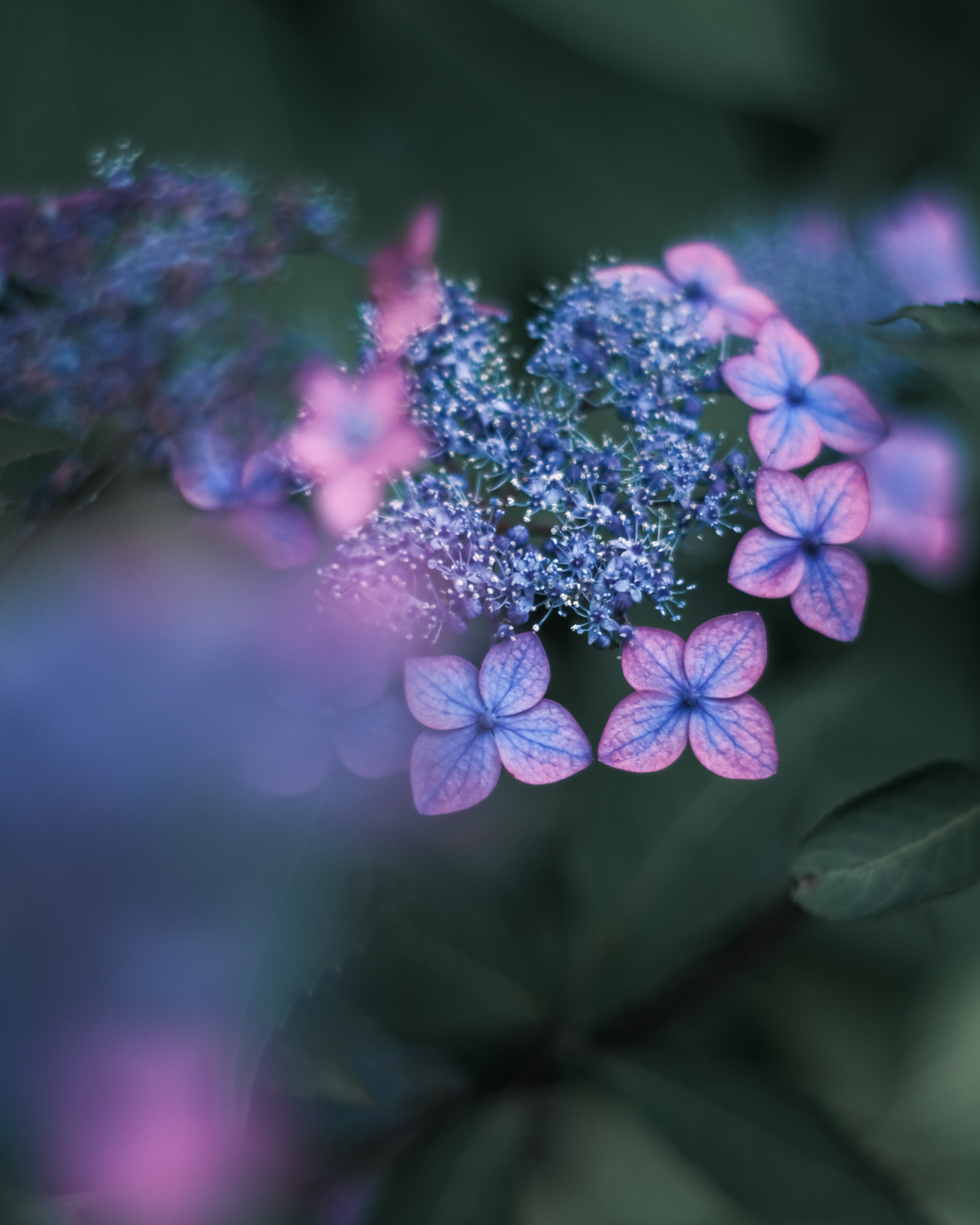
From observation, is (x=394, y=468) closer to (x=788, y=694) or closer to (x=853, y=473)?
(x=853, y=473)

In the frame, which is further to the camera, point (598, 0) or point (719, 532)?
point (598, 0)

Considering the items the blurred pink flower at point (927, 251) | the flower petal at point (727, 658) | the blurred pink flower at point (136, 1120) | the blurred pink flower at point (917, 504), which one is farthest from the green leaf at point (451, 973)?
the blurred pink flower at point (927, 251)

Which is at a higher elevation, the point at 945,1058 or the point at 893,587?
the point at 893,587

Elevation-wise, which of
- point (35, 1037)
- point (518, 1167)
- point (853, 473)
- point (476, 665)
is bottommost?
point (518, 1167)

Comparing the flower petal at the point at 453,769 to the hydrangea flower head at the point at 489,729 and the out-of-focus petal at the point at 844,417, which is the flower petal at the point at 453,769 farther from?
the out-of-focus petal at the point at 844,417

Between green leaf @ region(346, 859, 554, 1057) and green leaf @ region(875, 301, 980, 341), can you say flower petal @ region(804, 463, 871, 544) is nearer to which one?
green leaf @ region(875, 301, 980, 341)

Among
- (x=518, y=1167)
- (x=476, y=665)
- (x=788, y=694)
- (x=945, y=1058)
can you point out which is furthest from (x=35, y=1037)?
(x=945, y=1058)
